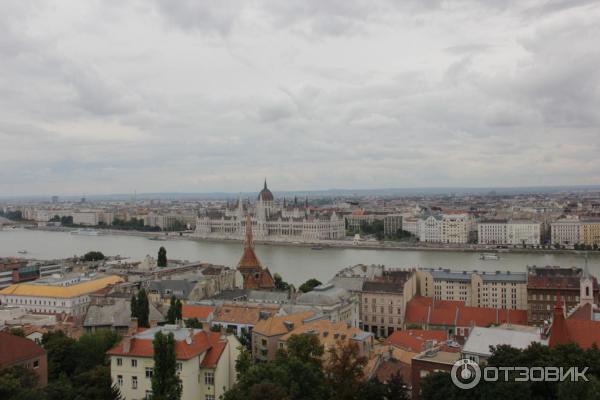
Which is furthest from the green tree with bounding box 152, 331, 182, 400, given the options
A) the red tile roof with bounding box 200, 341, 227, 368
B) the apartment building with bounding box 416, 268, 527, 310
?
the apartment building with bounding box 416, 268, 527, 310

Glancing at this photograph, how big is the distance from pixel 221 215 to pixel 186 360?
3214 cm

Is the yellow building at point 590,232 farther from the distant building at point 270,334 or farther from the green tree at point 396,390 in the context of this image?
the green tree at point 396,390

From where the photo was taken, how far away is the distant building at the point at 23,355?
216 inches

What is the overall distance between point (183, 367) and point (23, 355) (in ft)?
4.59

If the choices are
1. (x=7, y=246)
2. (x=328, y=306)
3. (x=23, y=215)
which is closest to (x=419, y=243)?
(x=7, y=246)

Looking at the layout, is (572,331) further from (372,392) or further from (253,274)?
(253,274)

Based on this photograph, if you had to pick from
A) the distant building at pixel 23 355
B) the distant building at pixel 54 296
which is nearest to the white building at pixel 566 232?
the distant building at pixel 54 296

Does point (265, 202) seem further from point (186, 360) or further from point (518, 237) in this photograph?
point (186, 360)

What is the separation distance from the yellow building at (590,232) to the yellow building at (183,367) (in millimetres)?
25472

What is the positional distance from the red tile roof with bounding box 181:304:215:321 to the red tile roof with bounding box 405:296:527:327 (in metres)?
3.25

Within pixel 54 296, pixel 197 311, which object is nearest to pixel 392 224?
pixel 54 296

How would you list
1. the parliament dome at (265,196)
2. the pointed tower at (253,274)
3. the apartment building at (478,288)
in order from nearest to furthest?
1. the apartment building at (478,288)
2. the pointed tower at (253,274)
3. the parliament dome at (265,196)

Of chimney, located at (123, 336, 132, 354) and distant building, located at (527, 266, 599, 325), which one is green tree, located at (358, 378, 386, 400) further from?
distant building, located at (527, 266, 599, 325)

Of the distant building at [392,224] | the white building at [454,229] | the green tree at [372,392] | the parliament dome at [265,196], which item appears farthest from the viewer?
the parliament dome at [265,196]
